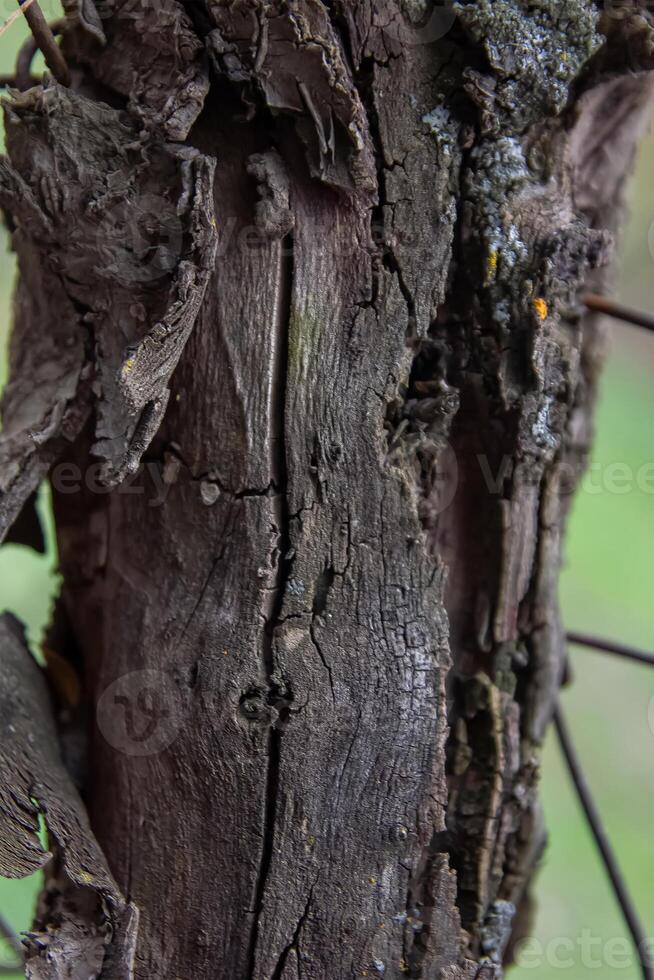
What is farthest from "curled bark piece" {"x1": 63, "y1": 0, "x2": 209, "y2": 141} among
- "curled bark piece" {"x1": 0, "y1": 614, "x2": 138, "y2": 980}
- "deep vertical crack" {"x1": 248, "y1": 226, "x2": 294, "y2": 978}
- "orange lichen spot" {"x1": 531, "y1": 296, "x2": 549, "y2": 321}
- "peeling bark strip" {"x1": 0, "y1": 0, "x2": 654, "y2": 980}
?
"curled bark piece" {"x1": 0, "y1": 614, "x2": 138, "y2": 980}

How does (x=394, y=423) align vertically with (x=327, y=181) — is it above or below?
below

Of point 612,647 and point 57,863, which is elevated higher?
point 612,647

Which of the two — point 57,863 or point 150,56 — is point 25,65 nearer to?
point 150,56

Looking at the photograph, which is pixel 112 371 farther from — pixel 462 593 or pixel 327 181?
pixel 462 593

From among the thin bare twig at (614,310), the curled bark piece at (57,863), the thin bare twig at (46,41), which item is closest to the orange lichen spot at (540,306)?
the thin bare twig at (614,310)

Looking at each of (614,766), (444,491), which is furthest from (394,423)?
(614,766)

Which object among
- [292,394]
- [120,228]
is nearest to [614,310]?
[292,394]

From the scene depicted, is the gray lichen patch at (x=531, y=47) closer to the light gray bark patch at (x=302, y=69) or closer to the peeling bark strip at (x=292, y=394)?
the peeling bark strip at (x=292, y=394)
